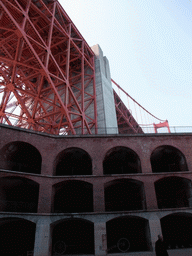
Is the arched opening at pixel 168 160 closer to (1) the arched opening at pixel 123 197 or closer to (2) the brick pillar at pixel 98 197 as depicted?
(1) the arched opening at pixel 123 197

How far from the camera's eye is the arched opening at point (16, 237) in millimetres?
15462

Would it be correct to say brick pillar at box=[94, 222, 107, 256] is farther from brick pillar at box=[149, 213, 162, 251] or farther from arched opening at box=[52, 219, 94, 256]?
brick pillar at box=[149, 213, 162, 251]

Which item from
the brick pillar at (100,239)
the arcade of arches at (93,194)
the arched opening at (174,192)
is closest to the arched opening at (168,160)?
the arcade of arches at (93,194)

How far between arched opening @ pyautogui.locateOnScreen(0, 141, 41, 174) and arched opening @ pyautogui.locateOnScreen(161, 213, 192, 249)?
37.6 ft

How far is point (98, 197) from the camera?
15711mm

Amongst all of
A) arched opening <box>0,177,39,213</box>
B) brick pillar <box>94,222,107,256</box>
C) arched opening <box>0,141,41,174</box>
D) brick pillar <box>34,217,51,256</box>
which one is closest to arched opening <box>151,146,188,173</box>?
brick pillar <box>94,222,107,256</box>

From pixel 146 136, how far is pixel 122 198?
5.58 m

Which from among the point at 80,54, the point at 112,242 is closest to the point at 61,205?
the point at 112,242

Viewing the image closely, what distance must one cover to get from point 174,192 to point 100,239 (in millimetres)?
8115

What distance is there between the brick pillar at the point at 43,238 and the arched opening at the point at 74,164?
5.02 m

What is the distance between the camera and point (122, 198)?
18.5 m

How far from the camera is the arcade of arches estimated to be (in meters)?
15.0

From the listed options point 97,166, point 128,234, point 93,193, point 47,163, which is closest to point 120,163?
point 97,166

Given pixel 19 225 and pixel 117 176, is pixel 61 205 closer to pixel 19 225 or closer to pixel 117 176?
pixel 19 225
